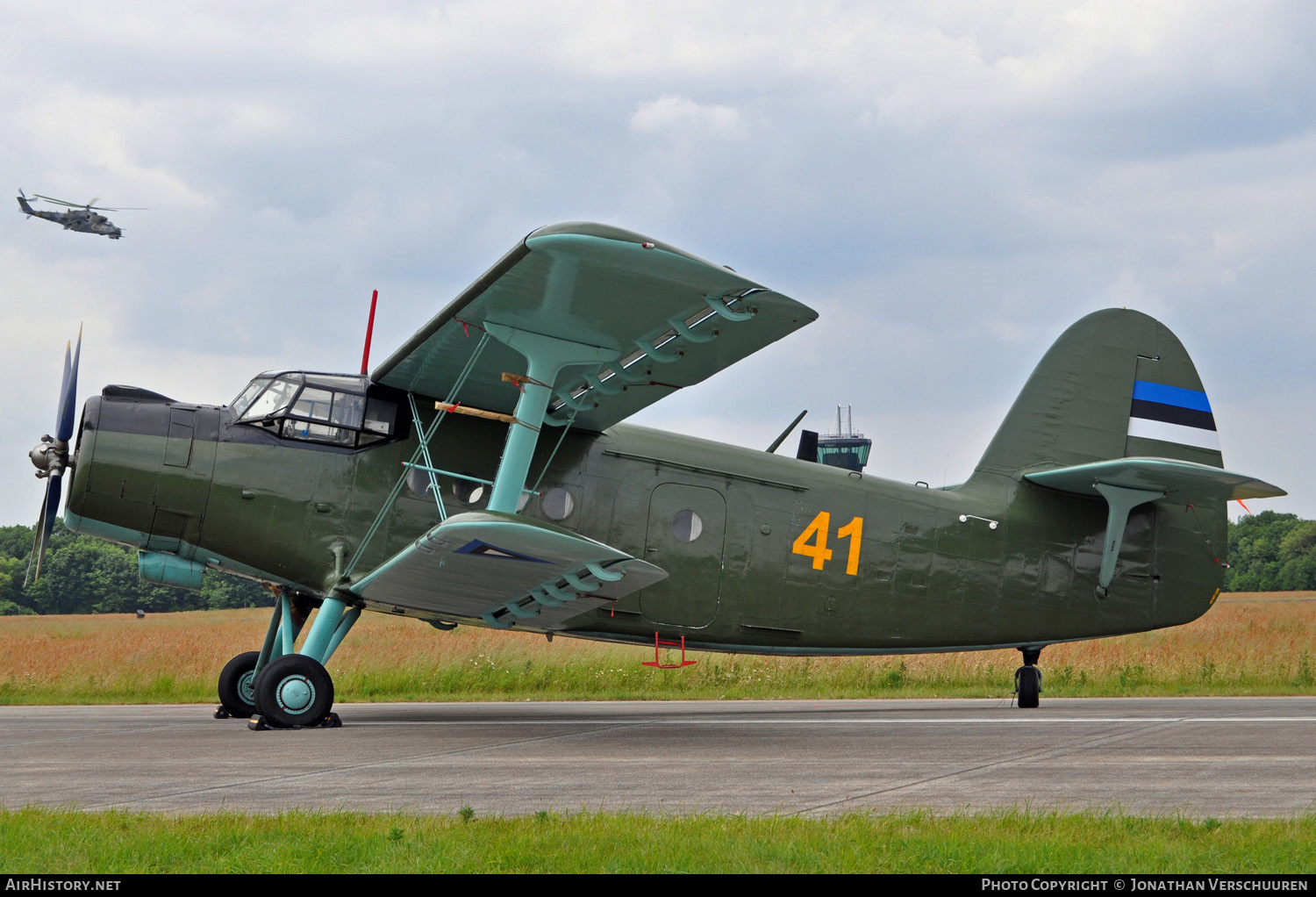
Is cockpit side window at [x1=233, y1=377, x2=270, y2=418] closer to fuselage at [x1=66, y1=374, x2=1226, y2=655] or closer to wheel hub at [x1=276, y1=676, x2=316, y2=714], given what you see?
fuselage at [x1=66, y1=374, x2=1226, y2=655]

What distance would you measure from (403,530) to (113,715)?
Result: 5.40 meters

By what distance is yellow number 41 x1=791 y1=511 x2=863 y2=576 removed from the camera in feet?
37.0

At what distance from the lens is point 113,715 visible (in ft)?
41.2

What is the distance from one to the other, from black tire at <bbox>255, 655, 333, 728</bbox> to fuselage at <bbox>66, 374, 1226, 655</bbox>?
90 cm

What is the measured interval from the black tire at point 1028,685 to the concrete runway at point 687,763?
0.53 meters

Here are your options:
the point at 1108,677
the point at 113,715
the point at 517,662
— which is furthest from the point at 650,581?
the point at 1108,677

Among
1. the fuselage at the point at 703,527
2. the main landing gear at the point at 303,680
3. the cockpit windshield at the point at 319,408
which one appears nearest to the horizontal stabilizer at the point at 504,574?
the fuselage at the point at 703,527

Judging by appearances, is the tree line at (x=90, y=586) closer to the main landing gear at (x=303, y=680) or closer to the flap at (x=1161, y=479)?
the main landing gear at (x=303, y=680)

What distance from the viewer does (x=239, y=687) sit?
37.1 feet

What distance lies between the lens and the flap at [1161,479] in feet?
34.4

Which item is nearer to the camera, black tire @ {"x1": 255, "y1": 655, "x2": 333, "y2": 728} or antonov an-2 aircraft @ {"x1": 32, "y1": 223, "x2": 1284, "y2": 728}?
antonov an-2 aircraft @ {"x1": 32, "y1": 223, "x2": 1284, "y2": 728}

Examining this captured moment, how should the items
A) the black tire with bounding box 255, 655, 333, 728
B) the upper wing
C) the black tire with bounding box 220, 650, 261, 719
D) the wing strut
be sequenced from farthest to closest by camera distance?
the black tire with bounding box 220, 650, 261, 719
the black tire with bounding box 255, 655, 333, 728
the wing strut
the upper wing

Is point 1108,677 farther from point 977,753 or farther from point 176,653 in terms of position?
point 176,653

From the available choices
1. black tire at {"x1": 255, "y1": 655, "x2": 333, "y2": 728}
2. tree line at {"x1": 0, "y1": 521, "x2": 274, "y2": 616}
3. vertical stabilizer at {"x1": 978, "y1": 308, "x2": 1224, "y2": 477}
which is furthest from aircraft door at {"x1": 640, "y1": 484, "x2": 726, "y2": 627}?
tree line at {"x1": 0, "y1": 521, "x2": 274, "y2": 616}
